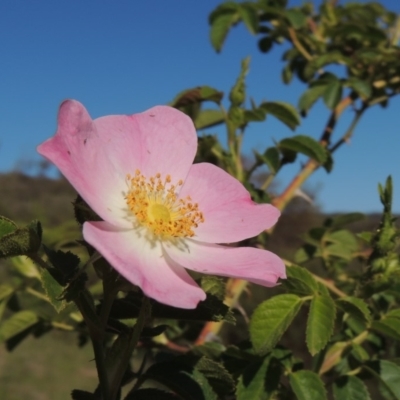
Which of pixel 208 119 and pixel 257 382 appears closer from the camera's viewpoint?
pixel 257 382

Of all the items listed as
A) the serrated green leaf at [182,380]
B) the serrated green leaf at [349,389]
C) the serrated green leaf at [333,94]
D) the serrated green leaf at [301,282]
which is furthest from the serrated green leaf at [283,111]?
the serrated green leaf at [182,380]

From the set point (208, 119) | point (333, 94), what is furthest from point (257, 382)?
point (333, 94)

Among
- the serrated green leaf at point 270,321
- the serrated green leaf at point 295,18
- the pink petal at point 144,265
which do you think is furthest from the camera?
the serrated green leaf at point 295,18

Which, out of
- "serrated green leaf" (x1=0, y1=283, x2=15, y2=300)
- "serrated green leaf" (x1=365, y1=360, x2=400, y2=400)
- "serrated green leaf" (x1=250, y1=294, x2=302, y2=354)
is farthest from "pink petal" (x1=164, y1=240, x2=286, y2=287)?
"serrated green leaf" (x1=0, y1=283, x2=15, y2=300)

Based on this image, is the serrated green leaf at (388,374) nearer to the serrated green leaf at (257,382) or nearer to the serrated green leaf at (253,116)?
the serrated green leaf at (257,382)

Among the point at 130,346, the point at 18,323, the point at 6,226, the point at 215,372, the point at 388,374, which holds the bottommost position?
the point at 18,323

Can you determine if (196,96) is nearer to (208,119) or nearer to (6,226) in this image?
(208,119)

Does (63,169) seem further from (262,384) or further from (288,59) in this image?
(288,59)
